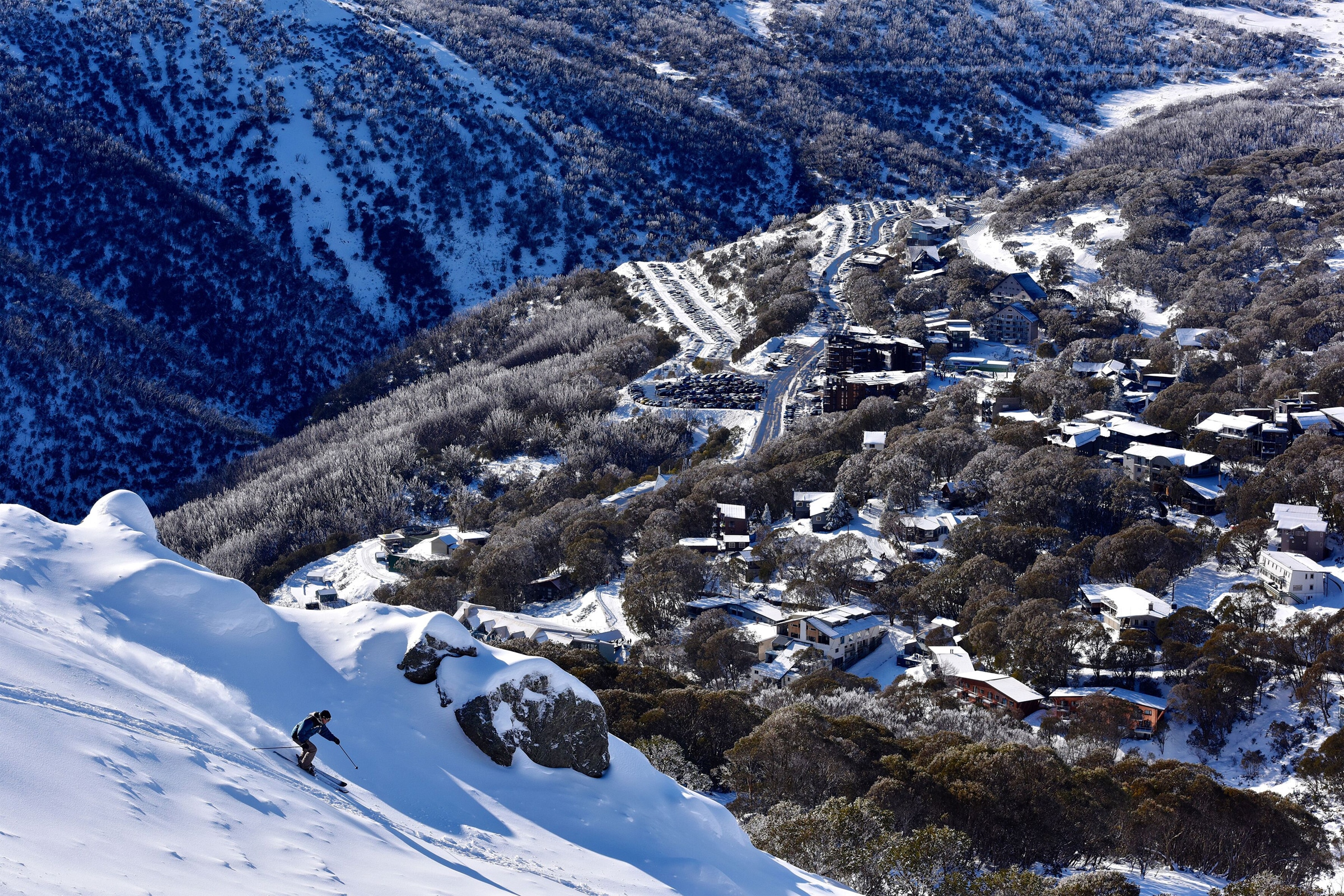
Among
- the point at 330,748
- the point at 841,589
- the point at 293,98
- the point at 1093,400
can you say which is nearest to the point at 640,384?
the point at 1093,400

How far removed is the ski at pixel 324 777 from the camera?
59.3 feet

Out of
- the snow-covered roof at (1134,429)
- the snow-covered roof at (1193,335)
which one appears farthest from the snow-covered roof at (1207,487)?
the snow-covered roof at (1193,335)

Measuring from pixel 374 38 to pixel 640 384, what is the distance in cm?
10891

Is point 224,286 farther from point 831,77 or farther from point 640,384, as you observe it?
point 831,77

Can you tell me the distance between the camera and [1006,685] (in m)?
40.8

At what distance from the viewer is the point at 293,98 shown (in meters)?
158

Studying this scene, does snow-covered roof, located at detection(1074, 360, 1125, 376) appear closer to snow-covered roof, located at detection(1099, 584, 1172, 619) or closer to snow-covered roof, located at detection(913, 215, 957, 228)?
snow-covered roof, located at detection(1099, 584, 1172, 619)

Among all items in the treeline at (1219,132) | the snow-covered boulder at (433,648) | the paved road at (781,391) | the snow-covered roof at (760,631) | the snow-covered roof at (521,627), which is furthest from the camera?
the treeline at (1219,132)

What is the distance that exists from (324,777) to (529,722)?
385 cm

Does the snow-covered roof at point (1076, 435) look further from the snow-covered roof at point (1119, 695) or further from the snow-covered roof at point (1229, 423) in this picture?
the snow-covered roof at point (1119, 695)

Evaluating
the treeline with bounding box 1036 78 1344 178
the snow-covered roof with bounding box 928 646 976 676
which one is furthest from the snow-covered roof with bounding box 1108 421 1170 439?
the treeline with bounding box 1036 78 1344 178

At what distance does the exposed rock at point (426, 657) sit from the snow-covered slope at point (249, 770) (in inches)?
6.1

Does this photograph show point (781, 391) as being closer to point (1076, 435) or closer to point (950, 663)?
point (1076, 435)

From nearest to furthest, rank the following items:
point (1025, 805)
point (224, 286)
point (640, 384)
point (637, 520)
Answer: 1. point (1025, 805)
2. point (637, 520)
3. point (640, 384)
4. point (224, 286)
